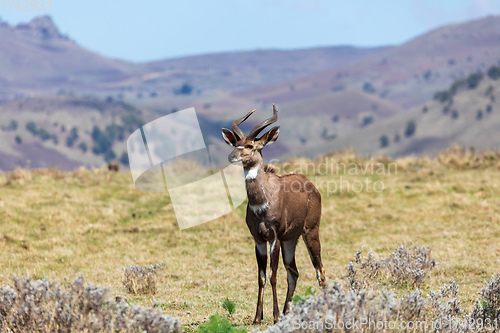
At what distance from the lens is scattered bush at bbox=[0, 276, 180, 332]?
290 inches

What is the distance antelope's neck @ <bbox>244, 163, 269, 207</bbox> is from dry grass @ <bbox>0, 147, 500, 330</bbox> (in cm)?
227

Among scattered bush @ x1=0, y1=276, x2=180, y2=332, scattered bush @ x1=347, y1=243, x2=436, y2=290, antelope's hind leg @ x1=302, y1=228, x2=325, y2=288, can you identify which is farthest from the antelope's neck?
scattered bush @ x1=347, y1=243, x2=436, y2=290

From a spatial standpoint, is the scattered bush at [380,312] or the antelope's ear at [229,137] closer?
the scattered bush at [380,312]

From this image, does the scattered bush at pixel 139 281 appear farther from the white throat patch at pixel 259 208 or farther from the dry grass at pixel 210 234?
the white throat patch at pixel 259 208

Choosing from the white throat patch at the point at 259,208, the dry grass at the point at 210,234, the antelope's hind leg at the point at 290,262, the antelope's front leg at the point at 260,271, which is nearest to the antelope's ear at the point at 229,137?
the white throat patch at the point at 259,208

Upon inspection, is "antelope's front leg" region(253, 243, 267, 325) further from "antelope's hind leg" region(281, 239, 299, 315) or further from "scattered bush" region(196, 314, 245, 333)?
"scattered bush" region(196, 314, 245, 333)

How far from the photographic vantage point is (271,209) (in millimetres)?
9805

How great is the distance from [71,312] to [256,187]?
11.9ft

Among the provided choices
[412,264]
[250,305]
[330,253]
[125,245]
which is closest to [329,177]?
Answer: [330,253]

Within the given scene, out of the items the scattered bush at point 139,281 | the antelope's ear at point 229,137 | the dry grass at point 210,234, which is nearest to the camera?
the antelope's ear at point 229,137

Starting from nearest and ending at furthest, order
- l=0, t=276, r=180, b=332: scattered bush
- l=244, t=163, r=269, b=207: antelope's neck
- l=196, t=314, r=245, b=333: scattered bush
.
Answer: l=0, t=276, r=180, b=332: scattered bush < l=196, t=314, r=245, b=333: scattered bush < l=244, t=163, r=269, b=207: antelope's neck

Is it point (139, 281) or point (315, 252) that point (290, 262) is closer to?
point (315, 252)

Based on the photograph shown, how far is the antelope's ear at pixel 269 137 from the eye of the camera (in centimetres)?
→ 988

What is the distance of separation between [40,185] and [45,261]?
28.9 ft
